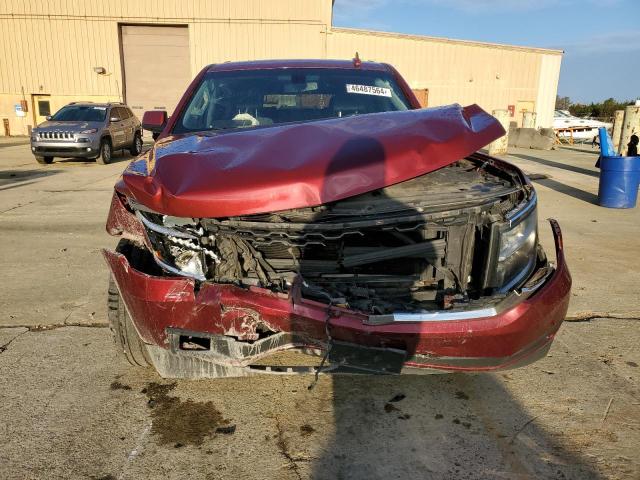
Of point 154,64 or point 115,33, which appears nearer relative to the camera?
point 115,33

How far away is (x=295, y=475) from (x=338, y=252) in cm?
96

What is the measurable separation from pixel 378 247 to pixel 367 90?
1.74 meters

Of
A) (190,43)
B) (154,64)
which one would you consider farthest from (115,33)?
(190,43)

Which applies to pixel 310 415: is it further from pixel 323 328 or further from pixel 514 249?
pixel 514 249

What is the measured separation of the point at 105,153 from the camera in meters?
13.7

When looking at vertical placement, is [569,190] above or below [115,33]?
below

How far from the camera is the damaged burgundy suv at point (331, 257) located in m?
1.95

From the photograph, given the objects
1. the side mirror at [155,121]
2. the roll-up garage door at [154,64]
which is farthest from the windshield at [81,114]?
the side mirror at [155,121]

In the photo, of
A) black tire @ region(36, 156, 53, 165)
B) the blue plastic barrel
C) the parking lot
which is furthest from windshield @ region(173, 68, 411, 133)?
black tire @ region(36, 156, 53, 165)

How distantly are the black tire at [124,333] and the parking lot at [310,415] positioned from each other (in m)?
0.18

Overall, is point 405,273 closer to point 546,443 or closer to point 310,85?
point 546,443

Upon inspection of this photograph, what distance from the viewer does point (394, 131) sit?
2.39 metres

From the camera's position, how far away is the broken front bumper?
6.30 ft

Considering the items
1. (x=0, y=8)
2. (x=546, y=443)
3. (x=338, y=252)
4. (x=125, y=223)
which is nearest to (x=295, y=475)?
(x=338, y=252)
